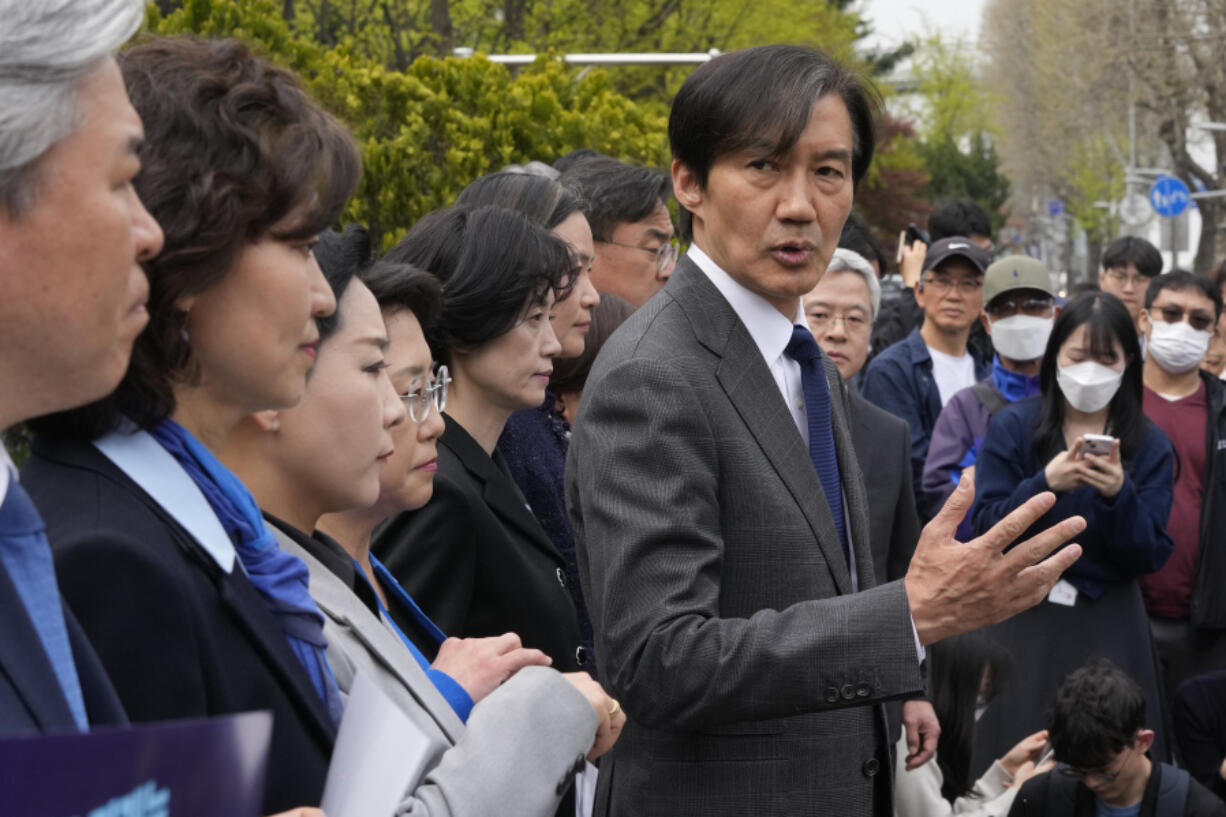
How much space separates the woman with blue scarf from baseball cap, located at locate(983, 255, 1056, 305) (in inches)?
214

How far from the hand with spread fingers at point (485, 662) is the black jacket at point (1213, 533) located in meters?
4.54

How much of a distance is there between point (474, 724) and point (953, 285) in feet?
19.0

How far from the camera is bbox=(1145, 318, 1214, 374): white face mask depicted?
6691 millimetres

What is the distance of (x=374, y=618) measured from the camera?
7.28 feet

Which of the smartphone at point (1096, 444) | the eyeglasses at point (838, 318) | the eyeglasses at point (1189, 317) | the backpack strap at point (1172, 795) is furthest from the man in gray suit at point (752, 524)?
the eyeglasses at point (1189, 317)

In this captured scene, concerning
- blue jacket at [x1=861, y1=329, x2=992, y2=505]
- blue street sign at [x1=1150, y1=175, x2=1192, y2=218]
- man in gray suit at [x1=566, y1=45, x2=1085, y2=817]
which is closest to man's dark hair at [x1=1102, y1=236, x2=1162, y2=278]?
blue jacket at [x1=861, y1=329, x2=992, y2=505]

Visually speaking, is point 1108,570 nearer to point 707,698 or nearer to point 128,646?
point 707,698

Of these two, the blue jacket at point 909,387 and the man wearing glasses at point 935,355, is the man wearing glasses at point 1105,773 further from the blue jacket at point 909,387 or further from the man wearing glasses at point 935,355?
the blue jacket at point 909,387

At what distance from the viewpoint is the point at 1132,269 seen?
10.5 metres

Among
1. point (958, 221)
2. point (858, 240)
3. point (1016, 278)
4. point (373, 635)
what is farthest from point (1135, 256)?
point (373, 635)

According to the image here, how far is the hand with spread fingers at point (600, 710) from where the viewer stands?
7.03ft

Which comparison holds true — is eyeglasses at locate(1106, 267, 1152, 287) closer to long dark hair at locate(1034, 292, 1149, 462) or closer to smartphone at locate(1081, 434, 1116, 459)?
long dark hair at locate(1034, 292, 1149, 462)

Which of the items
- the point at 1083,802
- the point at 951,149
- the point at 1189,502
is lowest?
the point at 951,149

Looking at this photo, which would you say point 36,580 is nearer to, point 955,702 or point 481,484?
point 481,484
